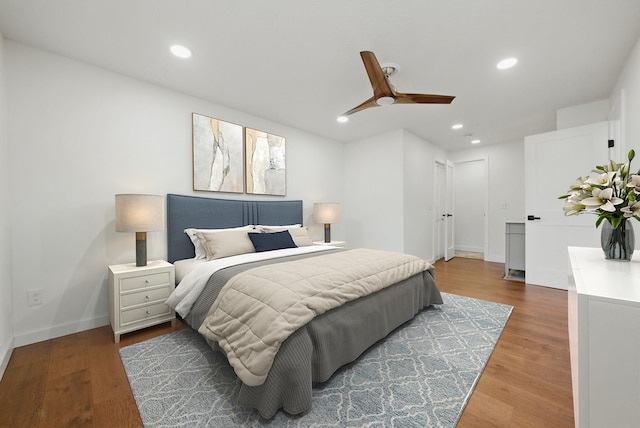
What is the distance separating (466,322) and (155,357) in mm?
2658

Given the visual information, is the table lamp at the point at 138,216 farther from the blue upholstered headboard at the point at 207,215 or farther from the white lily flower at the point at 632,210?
the white lily flower at the point at 632,210

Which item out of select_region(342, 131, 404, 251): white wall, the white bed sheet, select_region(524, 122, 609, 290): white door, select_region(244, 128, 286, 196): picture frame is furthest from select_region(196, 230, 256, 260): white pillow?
select_region(524, 122, 609, 290): white door

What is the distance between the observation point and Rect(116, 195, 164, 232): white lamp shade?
7.54 ft

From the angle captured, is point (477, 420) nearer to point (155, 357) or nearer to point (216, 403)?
point (216, 403)

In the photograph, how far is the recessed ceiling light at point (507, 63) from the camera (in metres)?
2.45

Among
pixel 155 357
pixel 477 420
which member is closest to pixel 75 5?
pixel 155 357

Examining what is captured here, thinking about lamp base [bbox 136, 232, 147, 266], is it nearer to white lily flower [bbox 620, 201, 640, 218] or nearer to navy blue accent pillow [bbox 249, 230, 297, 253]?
navy blue accent pillow [bbox 249, 230, 297, 253]

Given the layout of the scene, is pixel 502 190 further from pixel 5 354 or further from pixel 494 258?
pixel 5 354

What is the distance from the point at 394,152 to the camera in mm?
4473

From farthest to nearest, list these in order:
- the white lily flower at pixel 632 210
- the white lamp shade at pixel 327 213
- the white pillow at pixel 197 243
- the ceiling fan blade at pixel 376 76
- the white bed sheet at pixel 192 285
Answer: the white lamp shade at pixel 327 213 < the white pillow at pixel 197 243 < the white bed sheet at pixel 192 285 < the ceiling fan blade at pixel 376 76 < the white lily flower at pixel 632 210

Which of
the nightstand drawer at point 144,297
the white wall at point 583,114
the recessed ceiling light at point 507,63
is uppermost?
the recessed ceiling light at point 507,63

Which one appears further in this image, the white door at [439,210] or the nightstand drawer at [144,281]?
the white door at [439,210]

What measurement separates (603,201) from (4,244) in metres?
3.85

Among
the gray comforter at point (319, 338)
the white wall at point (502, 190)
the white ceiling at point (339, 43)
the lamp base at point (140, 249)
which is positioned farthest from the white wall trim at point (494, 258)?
the lamp base at point (140, 249)
